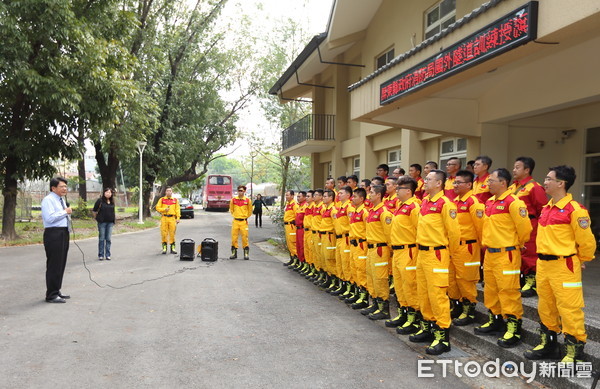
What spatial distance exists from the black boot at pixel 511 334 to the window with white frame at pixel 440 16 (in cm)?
840

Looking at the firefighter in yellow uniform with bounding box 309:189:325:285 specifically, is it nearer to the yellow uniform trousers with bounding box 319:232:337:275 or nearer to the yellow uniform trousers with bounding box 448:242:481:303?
the yellow uniform trousers with bounding box 319:232:337:275

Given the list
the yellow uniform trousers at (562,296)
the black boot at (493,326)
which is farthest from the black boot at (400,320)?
the yellow uniform trousers at (562,296)

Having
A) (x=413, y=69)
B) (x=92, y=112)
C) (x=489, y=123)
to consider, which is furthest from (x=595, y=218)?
(x=92, y=112)

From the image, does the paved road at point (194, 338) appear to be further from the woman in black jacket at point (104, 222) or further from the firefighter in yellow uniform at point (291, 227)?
the woman in black jacket at point (104, 222)

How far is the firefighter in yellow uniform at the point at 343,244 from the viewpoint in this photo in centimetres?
791

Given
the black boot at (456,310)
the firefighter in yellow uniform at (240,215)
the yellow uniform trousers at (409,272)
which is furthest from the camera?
the firefighter in yellow uniform at (240,215)

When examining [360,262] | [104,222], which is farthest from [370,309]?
[104,222]

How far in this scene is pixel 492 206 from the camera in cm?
530

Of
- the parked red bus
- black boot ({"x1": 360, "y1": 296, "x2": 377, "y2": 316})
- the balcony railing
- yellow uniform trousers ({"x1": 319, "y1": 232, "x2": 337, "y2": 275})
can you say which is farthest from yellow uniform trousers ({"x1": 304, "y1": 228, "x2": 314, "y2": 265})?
the parked red bus

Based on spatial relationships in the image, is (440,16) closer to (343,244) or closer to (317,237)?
(317,237)

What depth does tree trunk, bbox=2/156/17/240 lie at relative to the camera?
14.8 metres

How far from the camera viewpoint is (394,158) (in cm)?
1470

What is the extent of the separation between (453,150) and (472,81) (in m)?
3.53

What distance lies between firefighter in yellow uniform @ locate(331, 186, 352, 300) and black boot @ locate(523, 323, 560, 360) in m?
3.55
